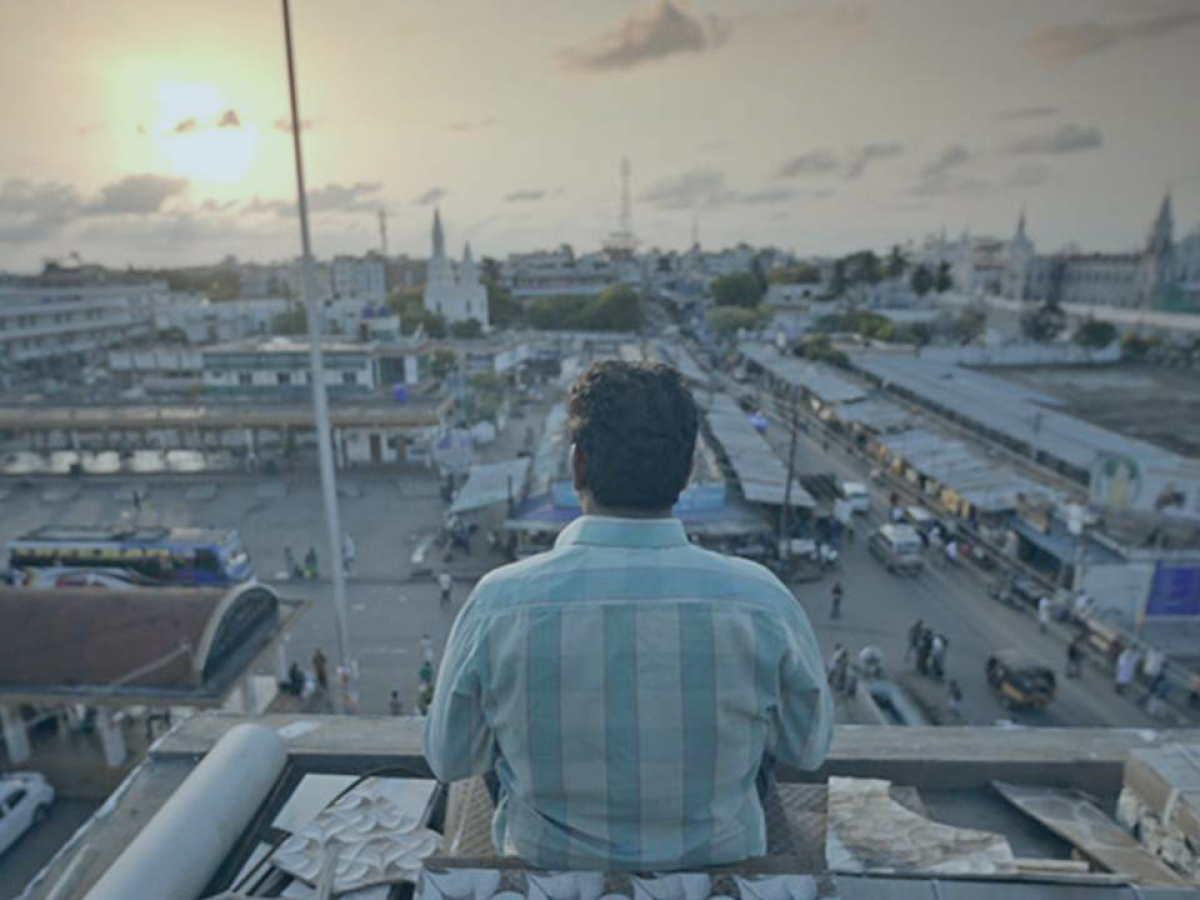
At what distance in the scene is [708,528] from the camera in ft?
48.8

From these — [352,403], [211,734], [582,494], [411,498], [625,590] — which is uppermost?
[582,494]

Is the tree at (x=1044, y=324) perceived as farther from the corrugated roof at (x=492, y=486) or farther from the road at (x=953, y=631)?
the corrugated roof at (x=492, y=486)

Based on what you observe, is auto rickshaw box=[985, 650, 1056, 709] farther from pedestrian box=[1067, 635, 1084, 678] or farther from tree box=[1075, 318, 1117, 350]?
tree box=[1075, 318, 1117, 350]

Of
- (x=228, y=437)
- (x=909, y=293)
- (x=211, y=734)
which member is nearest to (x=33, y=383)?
(x=228, y=437)

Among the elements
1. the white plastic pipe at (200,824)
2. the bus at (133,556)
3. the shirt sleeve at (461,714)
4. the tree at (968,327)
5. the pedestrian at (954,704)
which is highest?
the shirt sleeve at (461,714)

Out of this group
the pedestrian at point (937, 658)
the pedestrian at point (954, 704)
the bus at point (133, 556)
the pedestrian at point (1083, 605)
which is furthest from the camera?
the bus at point (133, 556)

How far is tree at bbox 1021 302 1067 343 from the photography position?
5547cm

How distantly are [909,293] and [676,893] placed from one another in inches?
2940

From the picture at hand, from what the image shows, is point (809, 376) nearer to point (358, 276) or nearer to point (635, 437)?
point (635, 437)

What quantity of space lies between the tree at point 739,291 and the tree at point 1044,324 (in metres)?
21.0

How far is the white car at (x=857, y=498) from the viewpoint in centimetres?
1820

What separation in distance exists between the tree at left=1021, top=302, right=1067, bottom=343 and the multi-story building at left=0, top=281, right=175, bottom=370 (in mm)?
62465

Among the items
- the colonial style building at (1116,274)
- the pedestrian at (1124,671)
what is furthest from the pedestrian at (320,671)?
the colonial style building at (1116,274)

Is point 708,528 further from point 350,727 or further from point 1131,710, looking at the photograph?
point 350,727
